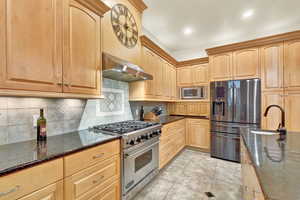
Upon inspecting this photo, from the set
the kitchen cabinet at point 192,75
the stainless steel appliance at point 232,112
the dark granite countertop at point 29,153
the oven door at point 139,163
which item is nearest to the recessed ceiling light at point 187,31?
the kitchen cabinet at point 192,75

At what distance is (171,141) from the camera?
292 centimetres

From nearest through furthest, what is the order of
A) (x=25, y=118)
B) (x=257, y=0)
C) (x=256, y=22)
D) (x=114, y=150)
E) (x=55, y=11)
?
(x=55, y=11) → (x=25, y=118) → (x=114, y=150) → (x=257, y=0) → (x=256, y=22)

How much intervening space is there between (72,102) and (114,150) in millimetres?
822

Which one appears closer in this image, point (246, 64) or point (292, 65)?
point (292, 65)

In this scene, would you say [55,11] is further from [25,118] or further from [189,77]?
[189,77]

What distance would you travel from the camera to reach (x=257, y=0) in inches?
90.7

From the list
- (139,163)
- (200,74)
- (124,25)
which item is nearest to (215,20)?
(200,74)

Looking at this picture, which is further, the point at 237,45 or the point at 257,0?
the point at 237,45

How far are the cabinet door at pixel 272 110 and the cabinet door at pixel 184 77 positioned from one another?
5.62 feet

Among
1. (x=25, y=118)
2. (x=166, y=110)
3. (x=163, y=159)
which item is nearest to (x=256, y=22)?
(x=166, y=110)

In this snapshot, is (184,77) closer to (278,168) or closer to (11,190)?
(278,168)

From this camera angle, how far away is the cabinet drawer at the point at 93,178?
3.58 feet

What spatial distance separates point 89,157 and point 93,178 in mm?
215

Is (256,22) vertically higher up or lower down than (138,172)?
higher up
